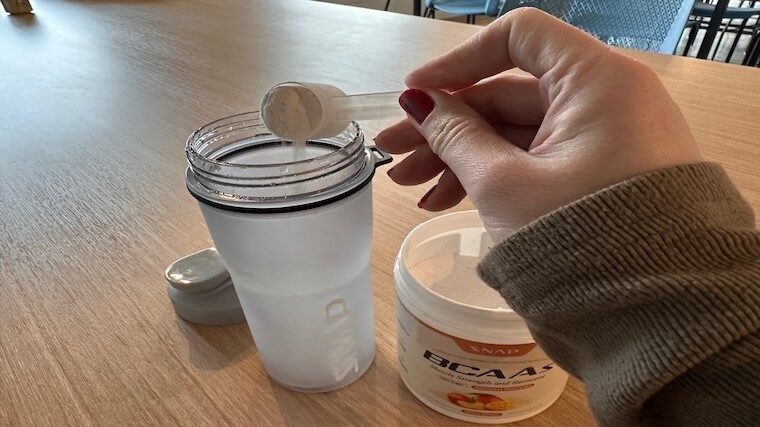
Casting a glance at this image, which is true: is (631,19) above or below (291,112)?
below

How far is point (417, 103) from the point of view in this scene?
1.07 ft

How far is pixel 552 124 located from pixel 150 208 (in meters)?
0.42

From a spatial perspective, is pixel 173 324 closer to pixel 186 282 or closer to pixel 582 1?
pixel 186 282

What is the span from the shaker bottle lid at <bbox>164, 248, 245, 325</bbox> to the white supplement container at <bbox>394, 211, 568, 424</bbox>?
139mm

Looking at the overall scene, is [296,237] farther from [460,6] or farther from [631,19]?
[460,6]

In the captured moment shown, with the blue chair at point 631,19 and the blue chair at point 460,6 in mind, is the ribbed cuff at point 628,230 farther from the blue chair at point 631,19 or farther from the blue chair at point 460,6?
the blue chair at point 460,6

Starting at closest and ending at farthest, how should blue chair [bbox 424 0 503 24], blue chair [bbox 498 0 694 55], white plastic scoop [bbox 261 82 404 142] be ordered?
white plastic scoop [bbox 261 82 404 142] → blue chair [bbox 498 0 694 55] → blue chair [bbox 424 0 503 24]

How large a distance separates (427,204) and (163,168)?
14.0 inches

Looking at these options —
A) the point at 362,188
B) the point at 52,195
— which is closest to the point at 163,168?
the point at 52,195

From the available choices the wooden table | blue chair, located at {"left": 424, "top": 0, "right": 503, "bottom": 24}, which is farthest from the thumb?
blue chair, located at {"left": 424, "top": 0, "right": 503, "bottom": 24}

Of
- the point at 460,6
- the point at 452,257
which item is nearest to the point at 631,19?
the point at 452,257

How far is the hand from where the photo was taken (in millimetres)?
Result: 239

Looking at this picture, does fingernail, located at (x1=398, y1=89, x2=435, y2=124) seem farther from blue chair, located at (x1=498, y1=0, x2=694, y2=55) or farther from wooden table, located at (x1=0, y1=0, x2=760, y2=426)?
blue chair, located at (x1=498, y1=0, x2=694, y2=55)

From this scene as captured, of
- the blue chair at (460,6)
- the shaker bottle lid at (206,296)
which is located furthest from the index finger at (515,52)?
the blue chair at (460,6)
